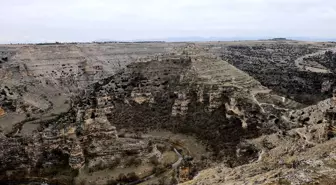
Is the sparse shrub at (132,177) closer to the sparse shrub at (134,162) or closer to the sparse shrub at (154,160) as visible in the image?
the sparse shrub at (134,162)

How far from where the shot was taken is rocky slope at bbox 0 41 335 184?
119ft

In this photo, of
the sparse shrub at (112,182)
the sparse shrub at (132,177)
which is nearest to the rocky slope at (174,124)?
the sparse shrub at (132,177)

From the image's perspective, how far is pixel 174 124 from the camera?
198ft

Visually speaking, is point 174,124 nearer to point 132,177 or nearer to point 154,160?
point 154,160

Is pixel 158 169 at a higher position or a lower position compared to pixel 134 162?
lower

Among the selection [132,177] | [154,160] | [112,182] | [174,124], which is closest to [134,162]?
[154,160]

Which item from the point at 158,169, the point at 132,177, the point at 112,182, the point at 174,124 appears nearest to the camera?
the point at 112,182

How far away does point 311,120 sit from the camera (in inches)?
1750

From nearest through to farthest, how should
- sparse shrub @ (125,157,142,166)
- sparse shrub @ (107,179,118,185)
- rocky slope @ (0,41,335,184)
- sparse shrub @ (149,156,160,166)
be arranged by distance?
rocky slope @ (0,41,335,184) < sparse shrub @ (107,179,118,185) < sparse shrub @ (125,157,142,166) < sparse shrub @ (149,156,160,166)

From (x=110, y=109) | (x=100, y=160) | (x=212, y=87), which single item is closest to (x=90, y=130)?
(x=100, y=160)

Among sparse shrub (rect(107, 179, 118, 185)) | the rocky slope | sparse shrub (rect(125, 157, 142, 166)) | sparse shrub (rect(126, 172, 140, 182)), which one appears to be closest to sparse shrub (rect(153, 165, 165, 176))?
the rocky slope

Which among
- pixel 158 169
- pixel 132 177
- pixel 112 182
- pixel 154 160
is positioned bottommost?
pixel 112 182

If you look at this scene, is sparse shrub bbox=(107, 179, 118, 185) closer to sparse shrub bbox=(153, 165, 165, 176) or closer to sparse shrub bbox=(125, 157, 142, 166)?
sparse shrub bbox=(125, 157, 142, 166)

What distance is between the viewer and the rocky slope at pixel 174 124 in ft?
119
